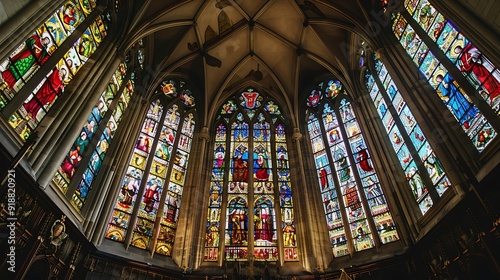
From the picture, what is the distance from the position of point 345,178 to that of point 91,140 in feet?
28.9

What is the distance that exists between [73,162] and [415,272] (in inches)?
375

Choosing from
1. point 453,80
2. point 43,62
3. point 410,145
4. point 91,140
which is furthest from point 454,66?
point 91,140

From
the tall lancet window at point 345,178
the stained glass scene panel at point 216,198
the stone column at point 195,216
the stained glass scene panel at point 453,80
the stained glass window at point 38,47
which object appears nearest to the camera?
the stained glass window at point 38,47

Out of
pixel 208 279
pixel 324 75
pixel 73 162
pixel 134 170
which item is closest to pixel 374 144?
pixel 324 75

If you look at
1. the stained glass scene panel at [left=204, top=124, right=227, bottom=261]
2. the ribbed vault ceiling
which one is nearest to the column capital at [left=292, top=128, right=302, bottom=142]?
the ribbed vault ceiling

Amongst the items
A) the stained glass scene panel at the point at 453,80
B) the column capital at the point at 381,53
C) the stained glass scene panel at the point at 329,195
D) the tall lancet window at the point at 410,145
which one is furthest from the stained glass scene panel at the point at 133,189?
the stained glass scene panel at the point at 453,80

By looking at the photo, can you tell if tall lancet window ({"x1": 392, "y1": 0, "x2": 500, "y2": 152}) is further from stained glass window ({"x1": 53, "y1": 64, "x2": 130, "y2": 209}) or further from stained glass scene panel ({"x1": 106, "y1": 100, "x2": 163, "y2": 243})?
stained glass scene panel ({"x1": 106, "y1": 100, "x2": 163, "y2": 243})

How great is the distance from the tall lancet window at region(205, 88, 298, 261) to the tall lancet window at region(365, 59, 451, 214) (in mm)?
4466

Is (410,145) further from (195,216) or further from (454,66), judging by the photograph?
(195,216)

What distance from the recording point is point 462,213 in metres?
7.05

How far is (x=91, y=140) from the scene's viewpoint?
32.1 ft

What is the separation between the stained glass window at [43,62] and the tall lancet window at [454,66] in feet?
32.0

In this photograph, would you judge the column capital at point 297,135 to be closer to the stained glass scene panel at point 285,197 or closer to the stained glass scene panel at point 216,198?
the stained glass scene panel at point 285,197

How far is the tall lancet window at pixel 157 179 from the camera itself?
10781 millimetres
